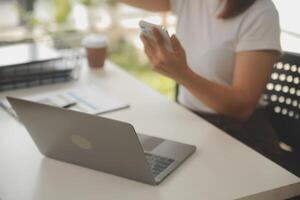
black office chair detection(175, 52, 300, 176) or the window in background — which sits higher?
the window in background

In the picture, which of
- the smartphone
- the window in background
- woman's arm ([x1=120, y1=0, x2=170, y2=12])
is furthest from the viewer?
the window in background

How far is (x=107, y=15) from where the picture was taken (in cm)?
346

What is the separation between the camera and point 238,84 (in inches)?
54.3

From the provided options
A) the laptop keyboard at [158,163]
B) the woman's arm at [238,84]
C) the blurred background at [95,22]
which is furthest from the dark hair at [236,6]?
the blurred background at [95,22]

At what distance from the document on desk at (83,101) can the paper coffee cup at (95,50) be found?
218mm

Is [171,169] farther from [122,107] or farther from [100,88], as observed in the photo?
[100,88]

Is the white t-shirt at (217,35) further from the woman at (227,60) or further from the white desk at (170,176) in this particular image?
the white desk at (170,176)

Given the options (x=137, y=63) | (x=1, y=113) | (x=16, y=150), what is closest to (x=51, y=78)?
(x=1, y=113)

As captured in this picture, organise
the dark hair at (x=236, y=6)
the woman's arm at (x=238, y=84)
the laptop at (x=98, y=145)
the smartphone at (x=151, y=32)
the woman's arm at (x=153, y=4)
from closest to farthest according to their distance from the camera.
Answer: the laptop at (x=98, y=145), the smartphone at (x=151, y=32), the woman's arm at (x=238, y=84), the dark hair at (x=236, y=6), the woman's arm at (x=153, y=4)

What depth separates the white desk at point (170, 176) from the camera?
3.32ft

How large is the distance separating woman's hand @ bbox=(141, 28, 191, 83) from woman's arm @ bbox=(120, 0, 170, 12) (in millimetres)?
478

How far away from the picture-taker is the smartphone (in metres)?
1.19

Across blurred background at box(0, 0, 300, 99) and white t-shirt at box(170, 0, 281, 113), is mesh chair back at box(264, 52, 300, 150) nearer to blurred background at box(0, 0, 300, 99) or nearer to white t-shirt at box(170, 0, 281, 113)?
white t-shirt at box(170, 0, 281, 113)

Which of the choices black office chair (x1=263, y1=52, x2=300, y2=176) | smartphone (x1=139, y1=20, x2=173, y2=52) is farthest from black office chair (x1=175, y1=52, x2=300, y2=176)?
smartphone (x1=139, y1=20, x2=173, y2=52)
